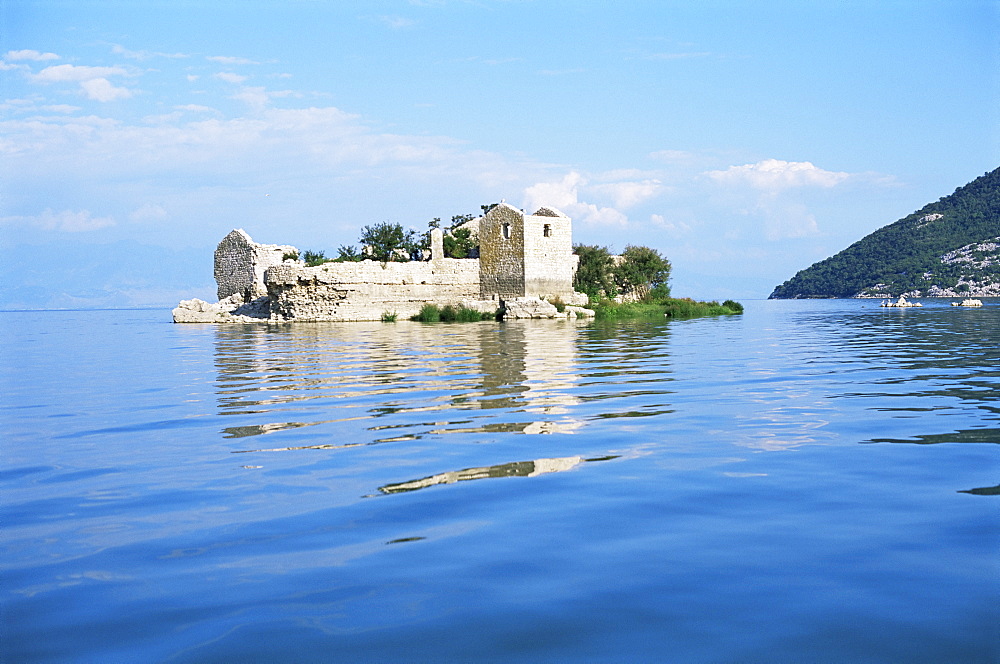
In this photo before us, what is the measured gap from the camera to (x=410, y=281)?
32906 mm

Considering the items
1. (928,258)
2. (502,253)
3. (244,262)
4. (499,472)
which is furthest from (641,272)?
(928,258)

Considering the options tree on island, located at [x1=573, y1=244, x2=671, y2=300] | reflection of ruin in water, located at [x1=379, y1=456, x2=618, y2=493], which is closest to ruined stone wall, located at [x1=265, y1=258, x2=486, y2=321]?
tree on island, located at [x1=573, y1=244, x2=671, y2=300]

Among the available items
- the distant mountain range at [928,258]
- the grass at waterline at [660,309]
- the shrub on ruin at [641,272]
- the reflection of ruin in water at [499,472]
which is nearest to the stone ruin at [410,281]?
the grass at waterline at [660,309]

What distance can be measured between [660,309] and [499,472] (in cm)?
3050

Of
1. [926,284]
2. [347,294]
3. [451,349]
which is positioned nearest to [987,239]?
[926,284]

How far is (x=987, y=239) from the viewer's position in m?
96.1

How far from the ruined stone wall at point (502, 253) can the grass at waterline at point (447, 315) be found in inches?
109

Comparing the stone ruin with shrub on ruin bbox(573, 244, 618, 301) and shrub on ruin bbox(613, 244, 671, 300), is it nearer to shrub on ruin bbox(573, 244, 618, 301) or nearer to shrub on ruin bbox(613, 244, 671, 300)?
shrub on ruin bbox(573, 244, 618, 301)

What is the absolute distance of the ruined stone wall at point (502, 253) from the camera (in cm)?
3425

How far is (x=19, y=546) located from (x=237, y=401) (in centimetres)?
486

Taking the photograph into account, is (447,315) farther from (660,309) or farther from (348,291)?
(660,309)

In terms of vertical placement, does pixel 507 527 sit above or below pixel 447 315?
below

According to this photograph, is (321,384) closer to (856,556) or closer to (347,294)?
(856,556)

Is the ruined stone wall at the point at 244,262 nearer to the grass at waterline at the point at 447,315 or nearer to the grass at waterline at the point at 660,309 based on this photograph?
the grass at waterline at the point at 447,315
